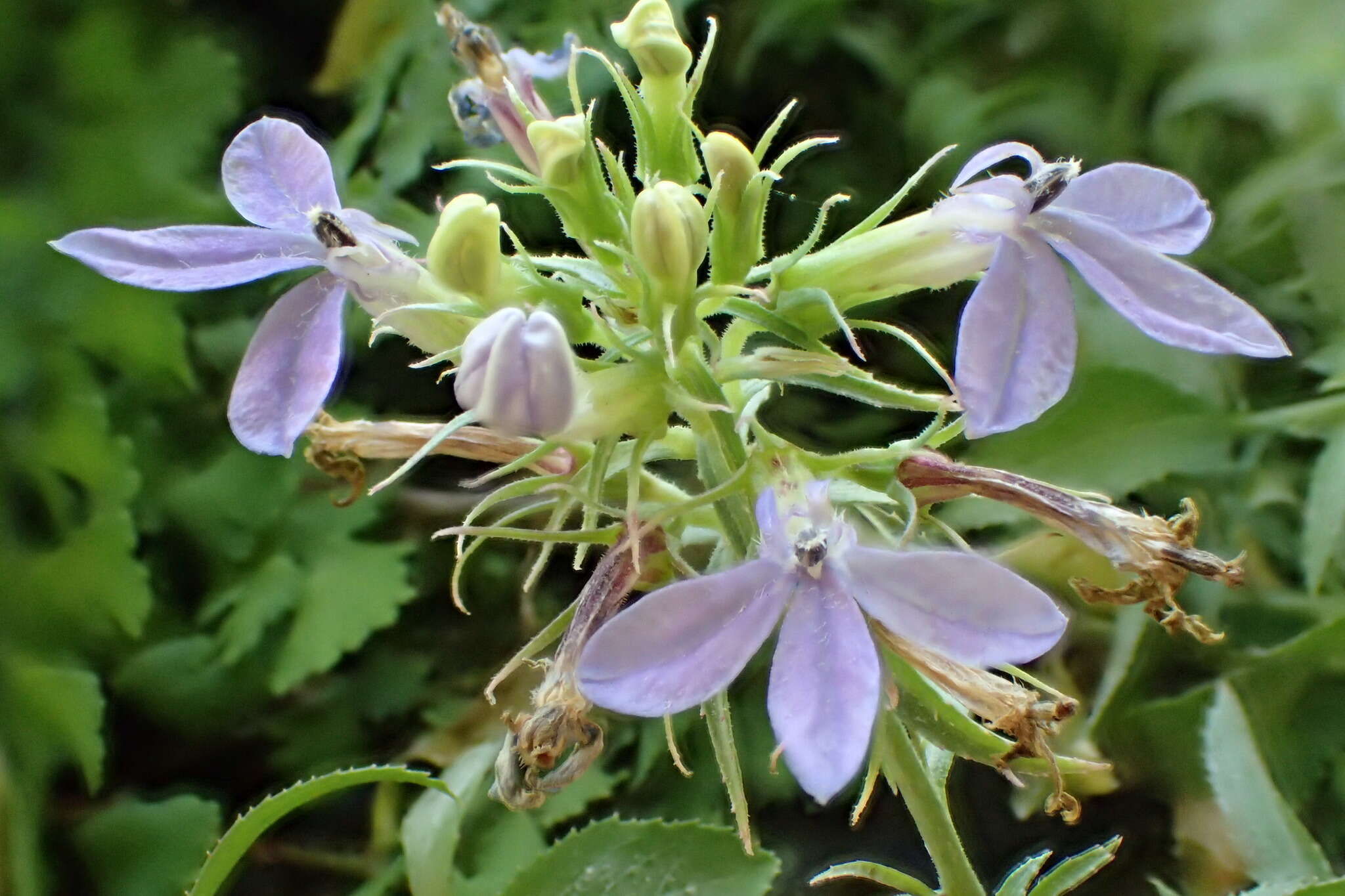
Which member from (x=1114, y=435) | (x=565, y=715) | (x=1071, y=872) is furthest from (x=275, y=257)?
(x=1114, y=435)

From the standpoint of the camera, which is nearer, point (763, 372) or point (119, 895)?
point (763, 372)

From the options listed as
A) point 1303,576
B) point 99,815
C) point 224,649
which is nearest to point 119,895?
point 99,815

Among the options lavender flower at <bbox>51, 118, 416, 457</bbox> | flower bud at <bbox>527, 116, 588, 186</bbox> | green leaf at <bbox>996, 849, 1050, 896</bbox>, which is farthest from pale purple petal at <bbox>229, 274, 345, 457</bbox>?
green leaf at <bbox>996, 849, 1050, 896</bbox>

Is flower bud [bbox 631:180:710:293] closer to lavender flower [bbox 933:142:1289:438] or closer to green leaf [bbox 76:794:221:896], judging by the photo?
lavender flower [bbox 933:142:1289:438]

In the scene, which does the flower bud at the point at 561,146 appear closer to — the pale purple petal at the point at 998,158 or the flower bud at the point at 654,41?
the flower bud at the point at 654,41

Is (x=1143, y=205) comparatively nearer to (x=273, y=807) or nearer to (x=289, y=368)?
(x=289, y=368)

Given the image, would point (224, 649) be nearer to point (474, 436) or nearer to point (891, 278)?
point (474, 436)
